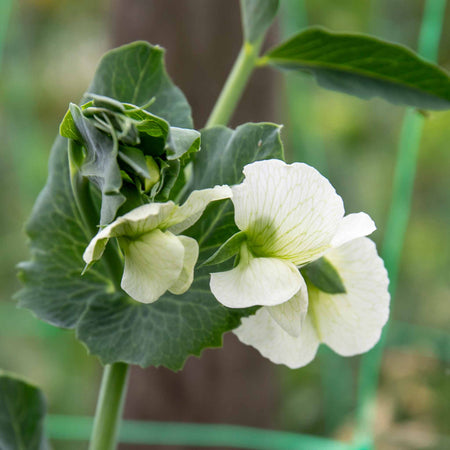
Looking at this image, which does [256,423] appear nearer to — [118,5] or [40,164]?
[118,5]

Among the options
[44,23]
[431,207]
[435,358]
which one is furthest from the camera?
[44,23]

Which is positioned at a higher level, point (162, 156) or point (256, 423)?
point (162, 156)

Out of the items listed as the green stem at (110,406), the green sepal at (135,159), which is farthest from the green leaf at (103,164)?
the green stem at (110,406)

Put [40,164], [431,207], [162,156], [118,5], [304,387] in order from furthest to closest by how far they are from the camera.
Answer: [431,207] < [40,164] < [304,387] < [118,5] < [162,156]

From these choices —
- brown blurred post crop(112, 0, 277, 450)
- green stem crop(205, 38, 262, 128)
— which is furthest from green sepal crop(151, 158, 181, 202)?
brown blurred post crop(112, 0, 277, 450)

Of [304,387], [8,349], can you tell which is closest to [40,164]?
[8,349]

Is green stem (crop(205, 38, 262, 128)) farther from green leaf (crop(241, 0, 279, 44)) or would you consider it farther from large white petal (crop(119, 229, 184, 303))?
large white petal (crop(119, 229, 184, 303))
